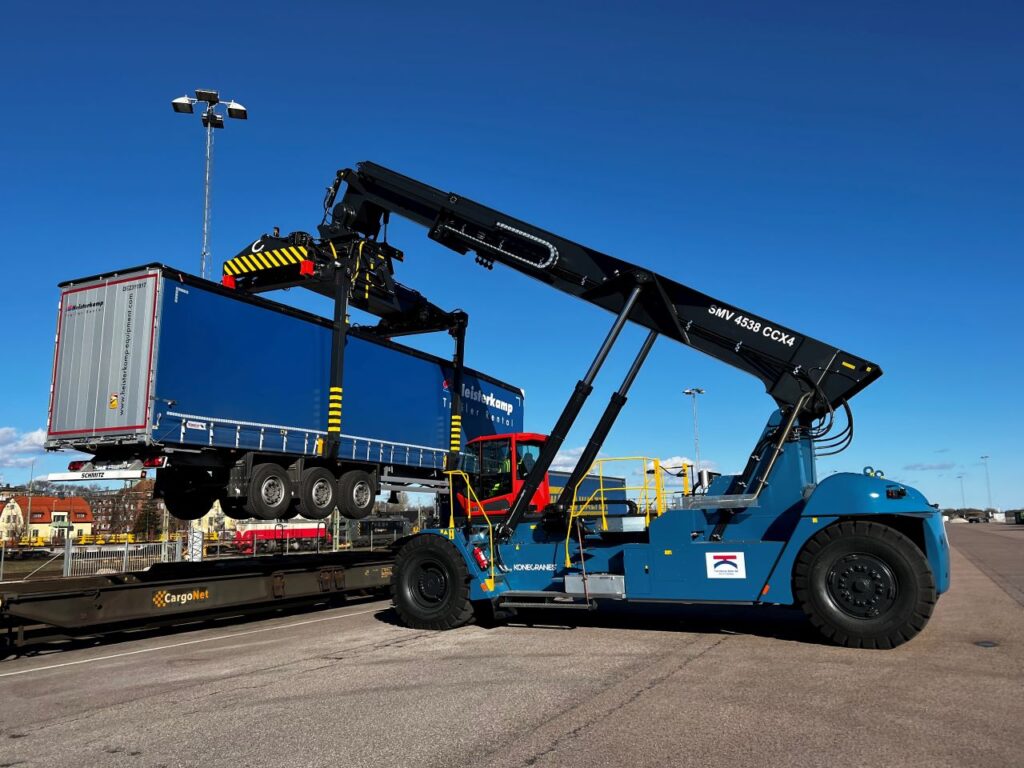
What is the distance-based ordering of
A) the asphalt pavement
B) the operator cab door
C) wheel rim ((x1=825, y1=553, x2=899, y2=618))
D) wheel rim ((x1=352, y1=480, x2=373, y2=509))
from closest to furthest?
the asphalt pavement, wheel rim ((x1=825, y1=553, x2=899, y2=618)), the operator cab door, wheel rim ((x1=352, y1=480, x2=373, y2=509))

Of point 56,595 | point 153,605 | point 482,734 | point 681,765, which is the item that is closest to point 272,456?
point 153,605

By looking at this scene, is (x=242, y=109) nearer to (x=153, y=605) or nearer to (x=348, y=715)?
(x=153, y=605)

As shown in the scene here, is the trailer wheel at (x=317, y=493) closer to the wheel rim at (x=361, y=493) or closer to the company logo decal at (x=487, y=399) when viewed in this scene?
the wheel rim at (x=361, y=493)

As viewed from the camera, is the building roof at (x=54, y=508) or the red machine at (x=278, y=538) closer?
the red machine at (x=278, y=538)

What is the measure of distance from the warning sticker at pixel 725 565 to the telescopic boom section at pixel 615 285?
2.14 m

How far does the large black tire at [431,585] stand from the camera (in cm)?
1013

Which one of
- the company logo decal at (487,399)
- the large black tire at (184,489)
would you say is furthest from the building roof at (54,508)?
the large black tire at (184,489)

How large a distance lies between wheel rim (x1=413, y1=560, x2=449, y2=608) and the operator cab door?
1.12 metres

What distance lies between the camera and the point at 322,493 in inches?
514

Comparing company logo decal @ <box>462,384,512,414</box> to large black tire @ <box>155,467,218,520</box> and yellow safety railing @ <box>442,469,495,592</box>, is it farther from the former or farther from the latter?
large black tire @ <box>155,467,218,520</box>

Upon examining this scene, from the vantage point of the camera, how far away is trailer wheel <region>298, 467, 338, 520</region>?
41.4 feet

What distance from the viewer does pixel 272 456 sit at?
12.3m

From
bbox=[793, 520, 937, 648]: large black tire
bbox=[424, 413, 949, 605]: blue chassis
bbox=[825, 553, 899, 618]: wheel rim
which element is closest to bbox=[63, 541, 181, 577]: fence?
bbox=[424, 413, 949, 605]: blue chassis

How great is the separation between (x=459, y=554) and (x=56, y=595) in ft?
16.5
